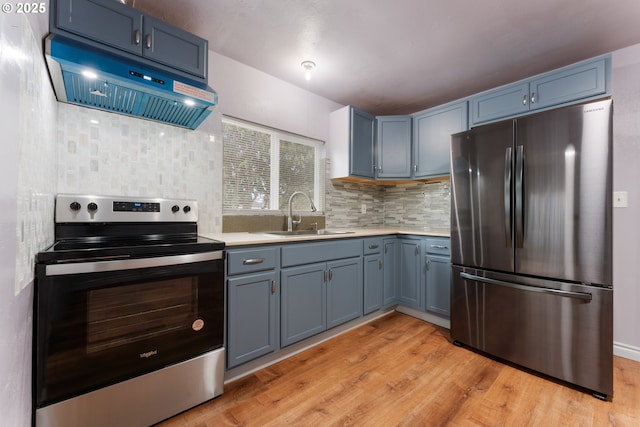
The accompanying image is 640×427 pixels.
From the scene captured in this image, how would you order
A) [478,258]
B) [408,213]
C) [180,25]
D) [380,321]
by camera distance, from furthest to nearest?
1. [408,213]
2. [380,321]
3. [478,258]
4. [180,25]

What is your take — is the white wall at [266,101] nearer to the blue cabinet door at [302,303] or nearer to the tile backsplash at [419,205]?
the tile backsplash at [419,205]

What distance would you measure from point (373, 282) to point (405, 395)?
3.70ft

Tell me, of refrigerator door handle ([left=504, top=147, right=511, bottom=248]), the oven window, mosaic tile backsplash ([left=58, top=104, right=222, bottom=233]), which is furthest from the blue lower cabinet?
refrigerator door handle ([left=504, top=147, right=511, bottom=248])

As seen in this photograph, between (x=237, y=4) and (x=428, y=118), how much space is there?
2.20 meters

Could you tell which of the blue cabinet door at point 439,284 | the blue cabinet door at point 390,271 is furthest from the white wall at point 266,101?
the blue cabinet door at point 439,284

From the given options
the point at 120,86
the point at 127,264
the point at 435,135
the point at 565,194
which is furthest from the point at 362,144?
the point at 127,264

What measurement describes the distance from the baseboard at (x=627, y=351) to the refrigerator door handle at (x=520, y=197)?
1.31 m

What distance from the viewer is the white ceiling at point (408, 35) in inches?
68.7

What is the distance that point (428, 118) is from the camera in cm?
310

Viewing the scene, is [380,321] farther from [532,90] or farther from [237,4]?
[237,4]

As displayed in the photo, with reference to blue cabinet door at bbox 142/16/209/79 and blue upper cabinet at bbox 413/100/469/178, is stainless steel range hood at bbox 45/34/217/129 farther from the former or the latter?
blue upper cabinet at bbox 413/100/469/178

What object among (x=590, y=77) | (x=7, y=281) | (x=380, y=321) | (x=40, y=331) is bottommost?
(x=380, y=321)

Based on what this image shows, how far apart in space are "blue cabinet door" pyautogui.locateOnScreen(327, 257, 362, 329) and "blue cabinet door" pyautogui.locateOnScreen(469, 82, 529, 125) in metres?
1.77

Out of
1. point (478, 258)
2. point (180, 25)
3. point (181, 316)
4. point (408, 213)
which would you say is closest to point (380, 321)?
point (478, 258)
